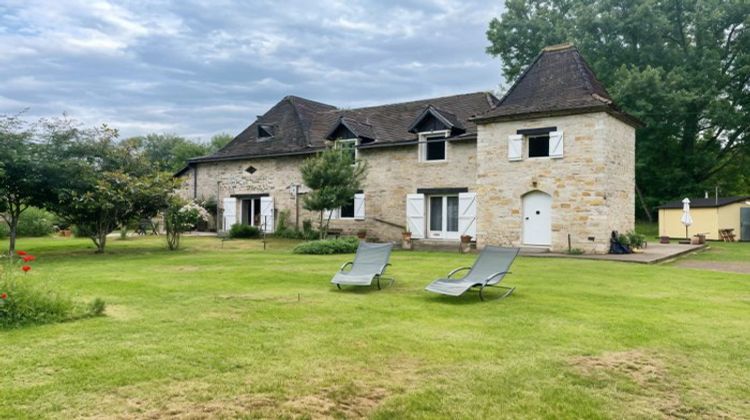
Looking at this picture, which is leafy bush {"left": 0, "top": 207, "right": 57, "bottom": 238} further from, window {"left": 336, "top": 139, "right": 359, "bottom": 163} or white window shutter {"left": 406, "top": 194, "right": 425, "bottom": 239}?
white window shutter {"left": 406, "top": 194, "right": 425, "bottom": 239}

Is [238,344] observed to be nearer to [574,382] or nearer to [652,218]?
[574,382]

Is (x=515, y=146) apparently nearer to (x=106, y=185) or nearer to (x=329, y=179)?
(x=329, y=179)

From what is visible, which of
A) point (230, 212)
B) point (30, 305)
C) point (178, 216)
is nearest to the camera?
point (30, 305)

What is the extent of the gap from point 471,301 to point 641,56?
2798cm

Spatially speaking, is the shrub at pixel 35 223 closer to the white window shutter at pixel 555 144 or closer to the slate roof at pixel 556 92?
the slate roof at pixel 556 92

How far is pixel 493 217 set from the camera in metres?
17.0

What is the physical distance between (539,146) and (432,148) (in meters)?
4.58

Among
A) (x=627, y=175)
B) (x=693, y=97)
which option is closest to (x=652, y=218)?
(x=693, y=97)

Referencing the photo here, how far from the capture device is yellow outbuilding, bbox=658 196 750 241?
2375cm

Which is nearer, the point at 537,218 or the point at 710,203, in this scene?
the point at 537,218

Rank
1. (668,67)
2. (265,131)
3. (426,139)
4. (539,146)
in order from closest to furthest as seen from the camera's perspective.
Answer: (539,146)
(426,139)
(265,131)
(668,67)

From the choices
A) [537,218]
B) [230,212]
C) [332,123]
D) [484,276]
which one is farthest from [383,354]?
[230,212]

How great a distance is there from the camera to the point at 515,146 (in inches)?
649

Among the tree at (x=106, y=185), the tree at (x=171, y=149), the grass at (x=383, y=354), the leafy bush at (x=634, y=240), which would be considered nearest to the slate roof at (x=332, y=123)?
the leafy bush at (x=634, y=240)
